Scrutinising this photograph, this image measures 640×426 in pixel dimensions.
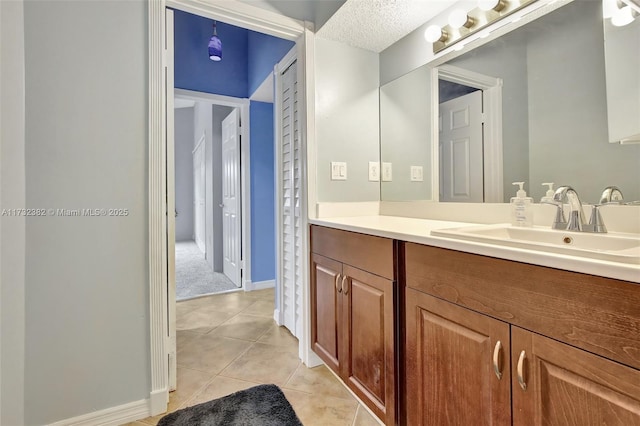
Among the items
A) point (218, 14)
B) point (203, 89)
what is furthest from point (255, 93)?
point (218, 14)

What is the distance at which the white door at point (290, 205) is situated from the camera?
6.66 feet

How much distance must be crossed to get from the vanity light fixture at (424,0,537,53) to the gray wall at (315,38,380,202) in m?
0.46

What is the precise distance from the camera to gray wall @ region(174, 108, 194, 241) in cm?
740

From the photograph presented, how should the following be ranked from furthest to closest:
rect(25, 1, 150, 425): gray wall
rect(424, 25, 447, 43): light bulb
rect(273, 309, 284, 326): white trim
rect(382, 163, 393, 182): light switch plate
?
rect(273, 309, 284, 326): white trim, rect(382, 163, 393, 182): light switch plate, rect(424, 25, 447, 43): light bulb, rect(25, 1, 150, 425): gray wall

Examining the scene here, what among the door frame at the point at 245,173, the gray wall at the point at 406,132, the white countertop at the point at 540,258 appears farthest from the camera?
the door frame at the point at 245,173

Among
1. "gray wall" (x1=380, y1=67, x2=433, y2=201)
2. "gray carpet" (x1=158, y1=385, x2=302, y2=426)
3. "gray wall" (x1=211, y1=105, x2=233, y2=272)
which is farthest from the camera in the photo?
"gray wall" (x1=211, y1=105, x2=233, y2=272)

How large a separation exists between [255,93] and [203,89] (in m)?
0.52

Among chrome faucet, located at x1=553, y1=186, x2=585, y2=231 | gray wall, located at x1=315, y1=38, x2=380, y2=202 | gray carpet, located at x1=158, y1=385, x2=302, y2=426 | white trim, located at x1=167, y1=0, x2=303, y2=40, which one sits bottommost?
gray carpet, located at x1=158, y1=385, x2=302, y2=426

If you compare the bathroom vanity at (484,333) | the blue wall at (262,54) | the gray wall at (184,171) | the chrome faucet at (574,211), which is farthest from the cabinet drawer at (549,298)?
the gray wall at (184,171)

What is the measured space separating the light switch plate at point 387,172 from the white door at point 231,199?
1.80m

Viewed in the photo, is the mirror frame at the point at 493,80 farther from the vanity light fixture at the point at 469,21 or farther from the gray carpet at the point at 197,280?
the gray carpet at the point at 197,280

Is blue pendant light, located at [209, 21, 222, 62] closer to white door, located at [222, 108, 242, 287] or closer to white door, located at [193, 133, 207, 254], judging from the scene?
white door, located at [222, 108, 242, 287]

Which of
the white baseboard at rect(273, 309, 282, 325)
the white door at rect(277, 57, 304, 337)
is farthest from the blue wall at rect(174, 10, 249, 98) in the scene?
the white baseboard at rect(273, 309, 282, 325)

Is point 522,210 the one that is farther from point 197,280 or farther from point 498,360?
point 197,280
